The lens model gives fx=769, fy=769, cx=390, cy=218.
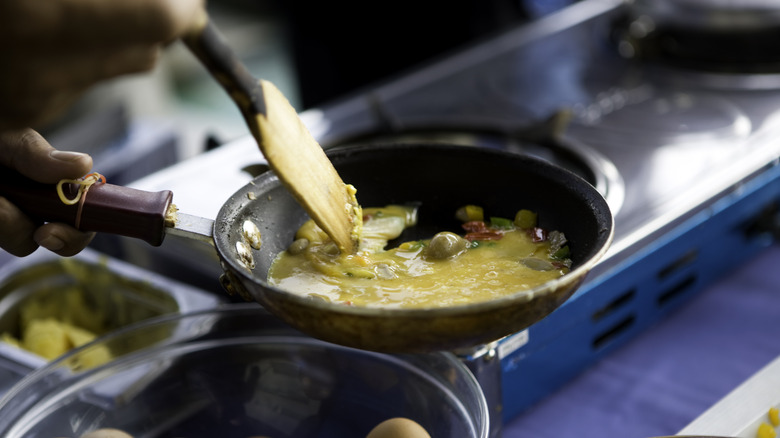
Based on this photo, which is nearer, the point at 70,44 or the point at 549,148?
the point at 70,44

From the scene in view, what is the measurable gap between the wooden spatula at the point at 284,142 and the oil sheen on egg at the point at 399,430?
0.76 feet

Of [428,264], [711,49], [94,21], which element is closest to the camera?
[94,21]

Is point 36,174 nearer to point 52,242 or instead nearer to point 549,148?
point 52,242

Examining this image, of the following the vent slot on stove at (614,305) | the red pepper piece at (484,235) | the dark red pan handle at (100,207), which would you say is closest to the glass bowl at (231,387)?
the red pepper piece at (484,235)

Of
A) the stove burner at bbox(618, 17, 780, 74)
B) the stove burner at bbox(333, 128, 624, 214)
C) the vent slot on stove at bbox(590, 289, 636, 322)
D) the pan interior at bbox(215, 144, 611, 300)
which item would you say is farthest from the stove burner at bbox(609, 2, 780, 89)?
the pan interior at bbox(215, 144, 611, 300)

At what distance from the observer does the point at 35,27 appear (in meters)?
0.65

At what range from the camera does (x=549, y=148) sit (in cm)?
161

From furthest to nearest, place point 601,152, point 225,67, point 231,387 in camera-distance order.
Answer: point 601,152 < point 231,387 < point 225,67

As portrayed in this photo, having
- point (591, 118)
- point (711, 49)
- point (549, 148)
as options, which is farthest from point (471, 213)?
point (711, 49)

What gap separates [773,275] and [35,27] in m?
1.52

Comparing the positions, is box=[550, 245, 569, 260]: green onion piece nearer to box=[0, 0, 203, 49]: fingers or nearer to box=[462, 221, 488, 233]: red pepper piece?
box=[462, 221, 488, 233]: red pepper piece

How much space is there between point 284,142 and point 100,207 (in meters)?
0.24

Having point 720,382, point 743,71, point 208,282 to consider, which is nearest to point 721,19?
point 743,71

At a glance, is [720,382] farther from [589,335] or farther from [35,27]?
[35,27]
